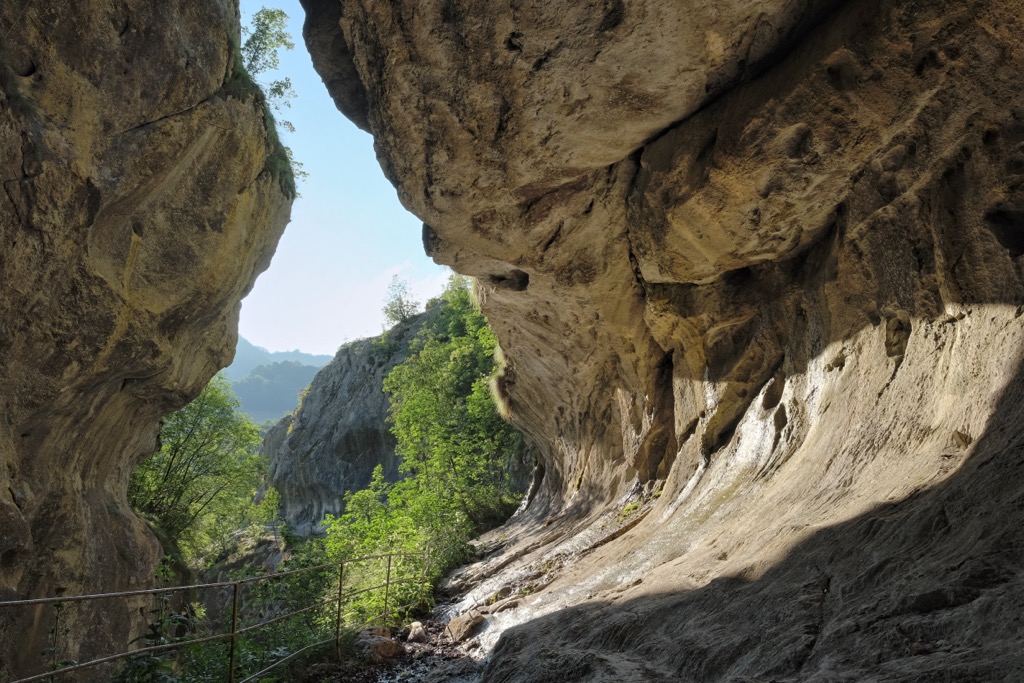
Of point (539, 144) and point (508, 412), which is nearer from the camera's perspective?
point (539, 144)

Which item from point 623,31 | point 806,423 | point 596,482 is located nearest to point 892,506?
point 806,423

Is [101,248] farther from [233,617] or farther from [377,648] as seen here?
[233,617]

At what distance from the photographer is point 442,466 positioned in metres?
21.0

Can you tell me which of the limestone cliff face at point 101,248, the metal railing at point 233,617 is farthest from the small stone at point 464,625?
the limestone cliff face at point 101,248

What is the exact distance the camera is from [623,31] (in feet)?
23.3

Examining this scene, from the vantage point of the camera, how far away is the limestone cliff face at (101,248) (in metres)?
8.13

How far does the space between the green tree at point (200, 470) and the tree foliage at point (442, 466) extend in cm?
409

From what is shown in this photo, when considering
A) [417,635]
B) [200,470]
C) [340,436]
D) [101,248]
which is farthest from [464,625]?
[340,436]

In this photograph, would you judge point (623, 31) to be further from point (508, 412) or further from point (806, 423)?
point (508, 412)

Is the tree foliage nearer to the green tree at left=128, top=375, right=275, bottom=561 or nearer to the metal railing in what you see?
the metal railing

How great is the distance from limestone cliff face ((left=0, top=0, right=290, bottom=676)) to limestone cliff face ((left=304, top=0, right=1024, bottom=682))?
6.81 feet

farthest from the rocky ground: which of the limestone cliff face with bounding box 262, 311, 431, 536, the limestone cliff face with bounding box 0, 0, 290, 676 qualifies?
the limestone cliff face with bounding box 262, 311, 431, 536

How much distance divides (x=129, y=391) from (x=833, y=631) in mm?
11816

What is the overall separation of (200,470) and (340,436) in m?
18.5
